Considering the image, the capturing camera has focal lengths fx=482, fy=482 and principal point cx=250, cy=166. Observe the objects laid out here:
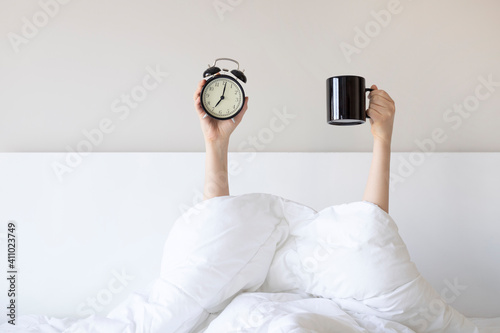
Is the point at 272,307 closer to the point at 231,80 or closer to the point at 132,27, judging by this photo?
the point at 231,80

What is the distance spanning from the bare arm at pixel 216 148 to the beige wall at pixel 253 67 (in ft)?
0.79

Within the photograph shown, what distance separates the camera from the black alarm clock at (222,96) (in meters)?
1.37

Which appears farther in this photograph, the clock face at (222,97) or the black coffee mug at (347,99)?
the clock face at (222,97)

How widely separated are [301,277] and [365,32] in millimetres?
965

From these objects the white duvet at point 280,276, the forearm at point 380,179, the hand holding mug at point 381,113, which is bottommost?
the white duvet at point 280,276

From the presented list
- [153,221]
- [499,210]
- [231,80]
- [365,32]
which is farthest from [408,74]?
[153,221]

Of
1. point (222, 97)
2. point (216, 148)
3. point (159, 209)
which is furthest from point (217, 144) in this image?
point (159, 209)

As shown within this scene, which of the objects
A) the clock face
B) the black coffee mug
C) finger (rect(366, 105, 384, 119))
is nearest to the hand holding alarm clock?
the clock face

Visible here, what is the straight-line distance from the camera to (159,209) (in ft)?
5.24

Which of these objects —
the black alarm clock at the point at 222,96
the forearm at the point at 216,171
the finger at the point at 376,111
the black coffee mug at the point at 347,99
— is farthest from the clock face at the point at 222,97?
the finger at the point at 376,111

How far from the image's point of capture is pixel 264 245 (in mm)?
1234

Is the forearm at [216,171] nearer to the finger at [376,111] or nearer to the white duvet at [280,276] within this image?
the white duvet at [280,276]

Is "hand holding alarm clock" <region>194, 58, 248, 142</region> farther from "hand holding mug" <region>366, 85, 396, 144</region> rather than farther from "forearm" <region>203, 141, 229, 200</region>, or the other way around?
"hand holding mug" <region>366, 85, 396, 144</region>

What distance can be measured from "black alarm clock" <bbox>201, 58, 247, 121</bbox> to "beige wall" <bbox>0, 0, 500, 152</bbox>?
0.32 meters
